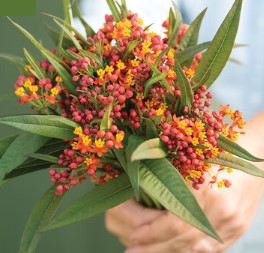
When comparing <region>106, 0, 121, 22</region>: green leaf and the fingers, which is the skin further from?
<region>106, 0, 121, 22</region>: green leaf

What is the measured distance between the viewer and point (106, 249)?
4.35 feet

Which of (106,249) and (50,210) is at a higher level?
(50,210)

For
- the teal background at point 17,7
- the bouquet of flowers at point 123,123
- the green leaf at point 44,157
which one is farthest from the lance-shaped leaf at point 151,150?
the teal background at point 17,7

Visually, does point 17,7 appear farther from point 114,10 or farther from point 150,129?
point 150,129

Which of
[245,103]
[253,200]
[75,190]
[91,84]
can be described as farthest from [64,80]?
[75,190]

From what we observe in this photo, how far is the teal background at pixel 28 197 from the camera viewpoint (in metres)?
1.24

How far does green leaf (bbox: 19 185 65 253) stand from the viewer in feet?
1.78

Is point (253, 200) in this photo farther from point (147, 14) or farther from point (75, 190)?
point (75, 190)

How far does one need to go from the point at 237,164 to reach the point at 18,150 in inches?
8.5

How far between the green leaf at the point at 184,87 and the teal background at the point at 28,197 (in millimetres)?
799

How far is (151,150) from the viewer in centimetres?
45

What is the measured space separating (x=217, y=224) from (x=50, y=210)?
0.69 ft

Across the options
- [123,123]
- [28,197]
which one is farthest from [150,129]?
[28,197]

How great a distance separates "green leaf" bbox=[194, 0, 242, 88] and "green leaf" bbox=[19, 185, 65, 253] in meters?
0.20
